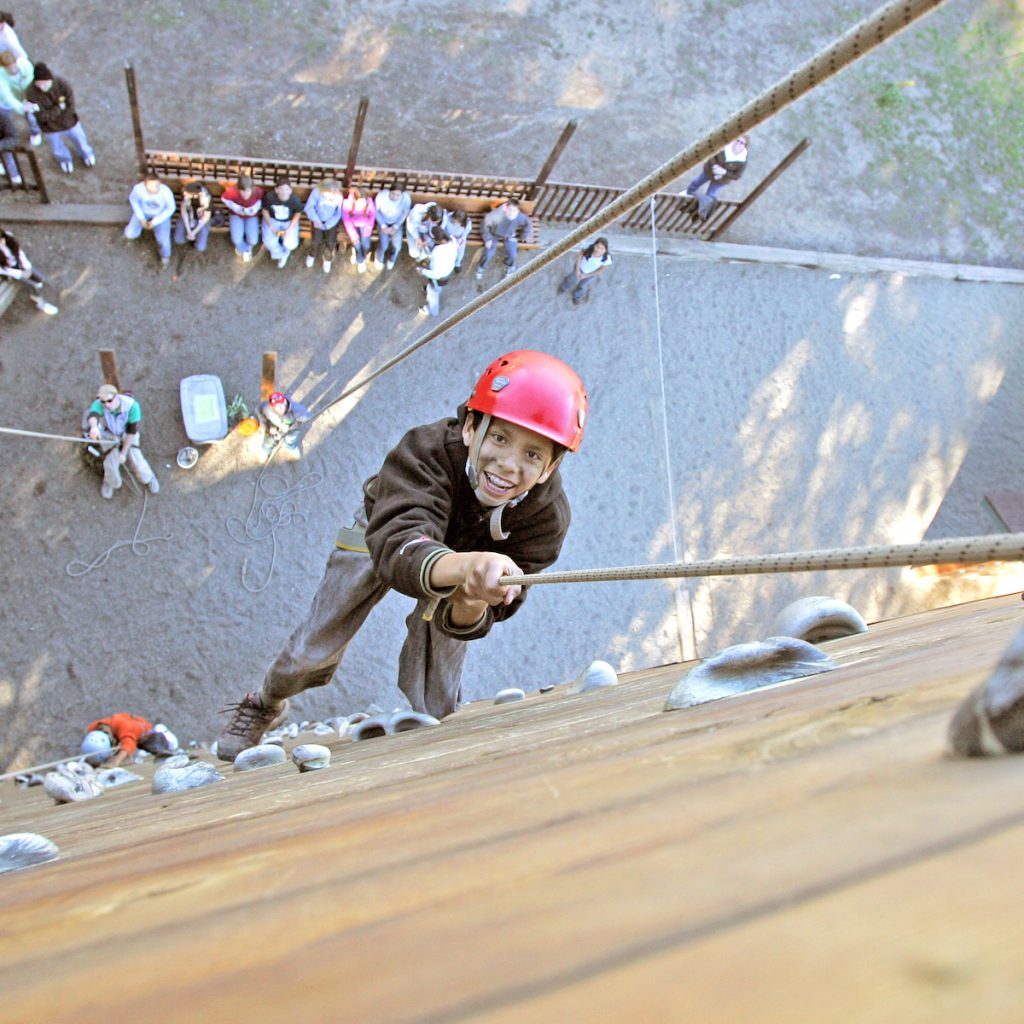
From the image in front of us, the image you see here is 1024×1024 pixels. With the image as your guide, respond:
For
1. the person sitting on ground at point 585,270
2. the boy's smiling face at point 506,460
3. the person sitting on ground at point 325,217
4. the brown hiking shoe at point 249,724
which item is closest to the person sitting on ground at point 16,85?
the person sitting on ground at point 325,217

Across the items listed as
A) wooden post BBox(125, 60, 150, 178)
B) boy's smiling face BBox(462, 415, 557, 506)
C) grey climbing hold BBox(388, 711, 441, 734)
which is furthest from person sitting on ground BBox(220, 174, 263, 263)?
grey climbing hold BBox(388, 711, 441, 734)

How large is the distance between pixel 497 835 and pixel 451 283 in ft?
25.5

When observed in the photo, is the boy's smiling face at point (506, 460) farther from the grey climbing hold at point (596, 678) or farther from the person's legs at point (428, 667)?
the person's legs at point (428, 667)

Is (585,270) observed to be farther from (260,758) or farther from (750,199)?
(260,758)

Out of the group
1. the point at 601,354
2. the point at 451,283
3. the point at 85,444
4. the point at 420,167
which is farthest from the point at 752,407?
the point at 85,444

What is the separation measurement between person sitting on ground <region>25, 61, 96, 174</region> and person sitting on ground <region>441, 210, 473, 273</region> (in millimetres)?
2984

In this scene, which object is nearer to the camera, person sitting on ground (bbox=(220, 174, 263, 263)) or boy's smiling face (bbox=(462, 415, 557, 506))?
boy's smiling face (bbox=(462, 415, 557, 506))

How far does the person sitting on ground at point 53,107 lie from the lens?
717 centimetres

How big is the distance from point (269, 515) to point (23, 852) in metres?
5.82

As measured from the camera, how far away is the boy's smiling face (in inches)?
114

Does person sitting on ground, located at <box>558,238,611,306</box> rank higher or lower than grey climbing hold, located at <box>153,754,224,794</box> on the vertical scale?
higher

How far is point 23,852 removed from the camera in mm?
1196

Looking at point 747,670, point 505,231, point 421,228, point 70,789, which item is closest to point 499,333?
point 505,231

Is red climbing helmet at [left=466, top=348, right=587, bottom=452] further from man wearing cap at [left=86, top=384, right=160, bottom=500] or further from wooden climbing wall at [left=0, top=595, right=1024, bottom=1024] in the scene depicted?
man wearing cap at [left=86, top=384, right=160, bottom=500]
